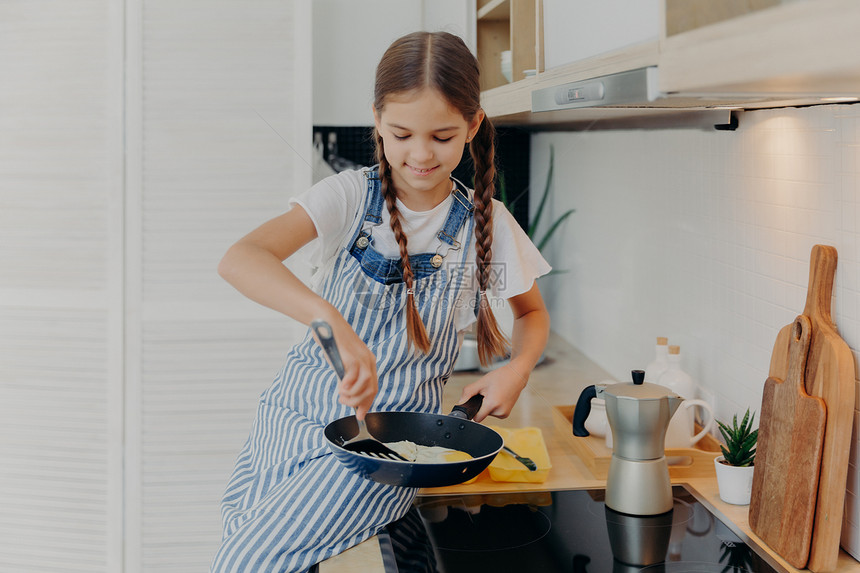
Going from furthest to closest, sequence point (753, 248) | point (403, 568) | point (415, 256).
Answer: point (753, 248), point (415, 256), point (403, 568)

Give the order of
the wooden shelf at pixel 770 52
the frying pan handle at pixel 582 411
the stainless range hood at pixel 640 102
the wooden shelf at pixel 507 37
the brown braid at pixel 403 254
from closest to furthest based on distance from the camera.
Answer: the wooden shelf at pixel 770 52 < the stainless range hood at pixel 640 102 < the brown braid at pixel 403 254 < the frying pan handle at pixel 582 411 < the wooden shelf at pixel 507 37

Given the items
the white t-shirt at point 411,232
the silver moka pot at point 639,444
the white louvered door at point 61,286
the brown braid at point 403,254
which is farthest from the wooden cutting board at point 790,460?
the white louvered door at point 61,286

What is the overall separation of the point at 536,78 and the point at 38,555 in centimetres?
160

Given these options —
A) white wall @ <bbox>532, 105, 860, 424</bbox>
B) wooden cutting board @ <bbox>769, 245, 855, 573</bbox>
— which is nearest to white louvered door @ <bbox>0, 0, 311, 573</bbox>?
white wall @ <bbox>532, 105, 860, 424</bbox>

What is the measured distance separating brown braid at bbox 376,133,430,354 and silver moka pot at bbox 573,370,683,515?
268 millimetres

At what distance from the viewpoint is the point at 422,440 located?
38.9 inches

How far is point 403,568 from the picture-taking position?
3.11 ft

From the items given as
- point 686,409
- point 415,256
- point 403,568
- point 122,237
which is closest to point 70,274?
point 122,237

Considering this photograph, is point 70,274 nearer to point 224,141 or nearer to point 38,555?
point 224,141

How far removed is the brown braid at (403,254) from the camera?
104cm

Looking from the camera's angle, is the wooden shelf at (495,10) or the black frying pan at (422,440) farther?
the wooden shelf at (495,10)

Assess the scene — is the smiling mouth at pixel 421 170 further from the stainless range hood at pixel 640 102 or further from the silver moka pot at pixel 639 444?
the silver moka pot at pixel 639 444

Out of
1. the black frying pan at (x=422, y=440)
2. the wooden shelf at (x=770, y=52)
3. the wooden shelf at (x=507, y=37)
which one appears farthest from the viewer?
the wooden shelf at (x=507, y=37)

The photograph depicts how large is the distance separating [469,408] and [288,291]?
12.2 inches
